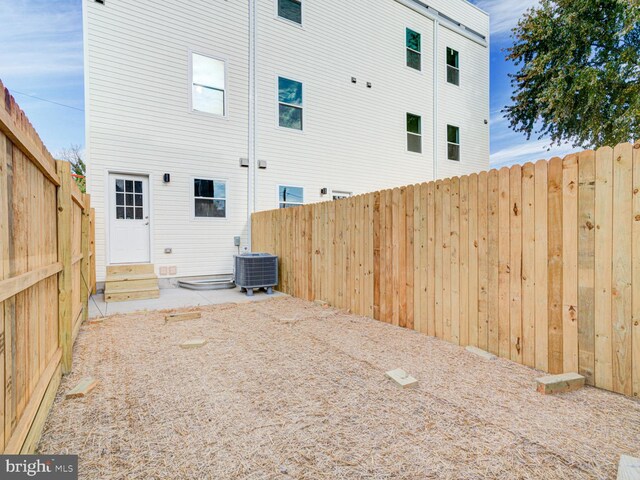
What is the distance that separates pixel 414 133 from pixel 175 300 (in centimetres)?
903

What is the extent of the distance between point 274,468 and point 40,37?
14.4m

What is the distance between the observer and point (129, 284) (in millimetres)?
5816

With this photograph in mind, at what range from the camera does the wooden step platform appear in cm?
558

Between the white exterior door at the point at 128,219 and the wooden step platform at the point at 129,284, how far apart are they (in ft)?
1.56

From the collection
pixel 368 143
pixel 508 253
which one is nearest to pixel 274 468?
pixel 508 253

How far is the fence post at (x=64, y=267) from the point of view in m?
2.56

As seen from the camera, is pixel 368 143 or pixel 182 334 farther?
pixel 368 143

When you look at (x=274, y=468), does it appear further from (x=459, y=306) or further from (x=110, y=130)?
(x=110, y=130)

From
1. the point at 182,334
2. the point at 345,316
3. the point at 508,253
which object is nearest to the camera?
the point at 508,253

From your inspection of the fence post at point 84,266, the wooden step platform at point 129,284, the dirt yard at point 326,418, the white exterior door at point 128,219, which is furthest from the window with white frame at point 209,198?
the dirt yard at point 326,418

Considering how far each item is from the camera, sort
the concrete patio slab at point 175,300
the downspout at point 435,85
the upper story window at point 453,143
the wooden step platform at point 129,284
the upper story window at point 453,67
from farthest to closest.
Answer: the upper story window at point 453,143
the upper story window at point 453,67
the downspout at point 435,85
the wooden step platform at point 129,284
the concrete patio slab at point 175,300

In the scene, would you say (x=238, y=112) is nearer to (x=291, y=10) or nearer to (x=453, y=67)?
(x=291, y=10)

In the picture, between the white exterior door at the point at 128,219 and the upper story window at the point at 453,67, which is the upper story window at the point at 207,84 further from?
the upper story window at the point at 453,67

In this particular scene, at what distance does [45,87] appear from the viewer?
53.7ft
